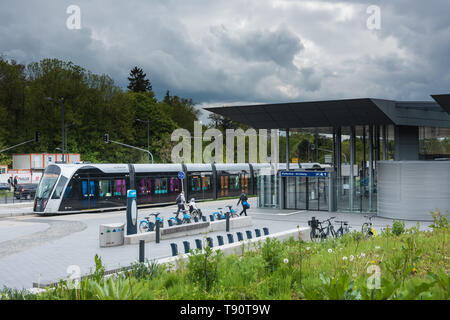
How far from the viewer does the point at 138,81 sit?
327 feet

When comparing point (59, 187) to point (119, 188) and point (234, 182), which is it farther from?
point (234, 182)

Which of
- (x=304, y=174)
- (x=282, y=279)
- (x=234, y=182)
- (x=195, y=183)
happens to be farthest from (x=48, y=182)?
(x=282, y=279)

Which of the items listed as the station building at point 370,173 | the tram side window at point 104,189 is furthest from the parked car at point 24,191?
the station building at point 370,173

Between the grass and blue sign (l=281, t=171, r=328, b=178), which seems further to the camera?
blue sign (l=281, t=171, r=328, b=178)

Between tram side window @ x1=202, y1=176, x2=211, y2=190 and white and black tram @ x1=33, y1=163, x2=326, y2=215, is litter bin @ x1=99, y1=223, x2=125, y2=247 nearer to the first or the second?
white and black tram @ x1=33, y1=163, x2=326, y2=215

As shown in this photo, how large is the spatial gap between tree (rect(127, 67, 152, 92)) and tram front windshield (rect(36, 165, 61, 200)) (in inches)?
2940

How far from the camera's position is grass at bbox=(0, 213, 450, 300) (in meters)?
5.36

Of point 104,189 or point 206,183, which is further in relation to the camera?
point 206,183

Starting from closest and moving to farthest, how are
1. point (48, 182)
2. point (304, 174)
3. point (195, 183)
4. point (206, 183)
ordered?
point (48, 182), point (304, 174), point (195, 183), point (206, 183)

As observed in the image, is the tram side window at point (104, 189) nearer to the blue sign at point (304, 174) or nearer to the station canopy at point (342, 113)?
the station canopy at point (342, 113)

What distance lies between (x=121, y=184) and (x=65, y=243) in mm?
12720

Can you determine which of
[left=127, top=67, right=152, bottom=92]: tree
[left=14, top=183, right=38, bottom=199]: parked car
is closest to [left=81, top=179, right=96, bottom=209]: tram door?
[left=14, top=183, right=38, bottom=199]: parked car

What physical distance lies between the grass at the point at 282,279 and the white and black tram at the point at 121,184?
19.2m

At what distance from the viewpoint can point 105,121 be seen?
6669 centimetres
